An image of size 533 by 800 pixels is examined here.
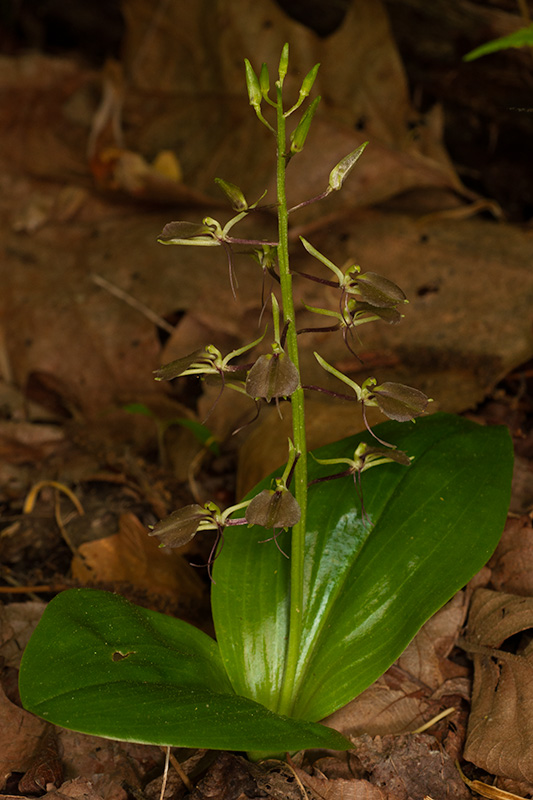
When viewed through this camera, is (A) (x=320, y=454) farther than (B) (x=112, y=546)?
No

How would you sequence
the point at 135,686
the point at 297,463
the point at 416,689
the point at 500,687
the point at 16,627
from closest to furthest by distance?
the point at 135,686
the point at 297,463
the point at 500,687
the point at 416,689
the point at 16,627

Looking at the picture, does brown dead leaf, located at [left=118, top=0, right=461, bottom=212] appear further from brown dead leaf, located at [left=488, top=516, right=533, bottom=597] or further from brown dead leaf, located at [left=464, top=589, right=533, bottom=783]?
brown dead leaf, located at [left=464, top=589, right=533, bottom=783]

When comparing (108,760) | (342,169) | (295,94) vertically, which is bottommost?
(108,760)

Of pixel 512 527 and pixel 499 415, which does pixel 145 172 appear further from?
pixel 512 527

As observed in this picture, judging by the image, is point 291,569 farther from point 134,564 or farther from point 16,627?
point 16,627

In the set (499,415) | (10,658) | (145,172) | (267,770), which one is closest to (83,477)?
(10,658)

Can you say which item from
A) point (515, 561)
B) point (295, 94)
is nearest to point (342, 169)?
point (515, 561)
